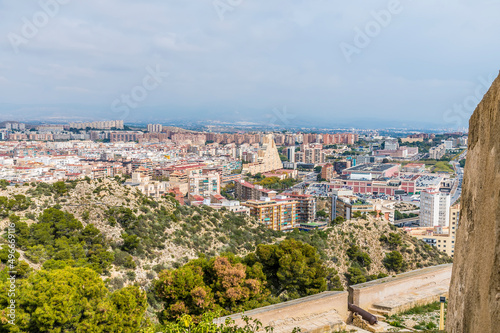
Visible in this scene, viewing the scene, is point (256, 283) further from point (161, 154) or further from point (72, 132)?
point (72, 132)

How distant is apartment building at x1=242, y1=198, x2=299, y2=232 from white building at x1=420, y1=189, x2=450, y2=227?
26.6 ft

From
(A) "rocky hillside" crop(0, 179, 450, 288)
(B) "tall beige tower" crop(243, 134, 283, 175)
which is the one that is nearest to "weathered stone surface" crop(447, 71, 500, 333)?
(A) "rocky hillside" crop(0, 179, 450, 288)

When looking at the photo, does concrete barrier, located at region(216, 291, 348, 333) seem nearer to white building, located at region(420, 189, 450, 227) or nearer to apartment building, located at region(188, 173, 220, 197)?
white building, located at region(420, 189, 450, 227)

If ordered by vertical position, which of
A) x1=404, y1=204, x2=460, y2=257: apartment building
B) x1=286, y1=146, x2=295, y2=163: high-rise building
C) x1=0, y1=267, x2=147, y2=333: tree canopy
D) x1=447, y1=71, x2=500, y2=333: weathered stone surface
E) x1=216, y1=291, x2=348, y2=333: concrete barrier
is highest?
x1=447, y1=71, x2=500, y2=333: weathered stone surface

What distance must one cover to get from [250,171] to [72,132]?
4351 centimetres

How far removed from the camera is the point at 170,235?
10.3 meters

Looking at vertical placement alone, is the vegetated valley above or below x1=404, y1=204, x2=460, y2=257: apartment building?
above

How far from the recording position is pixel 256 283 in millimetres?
6109

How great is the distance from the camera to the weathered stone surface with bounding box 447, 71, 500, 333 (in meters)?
1.22

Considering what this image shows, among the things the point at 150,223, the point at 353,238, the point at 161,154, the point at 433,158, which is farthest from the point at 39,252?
the point at 433,158

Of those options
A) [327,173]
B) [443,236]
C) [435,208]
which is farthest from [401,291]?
[327,173]

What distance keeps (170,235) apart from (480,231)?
9.47 metres

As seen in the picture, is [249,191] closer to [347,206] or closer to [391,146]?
[347,206]

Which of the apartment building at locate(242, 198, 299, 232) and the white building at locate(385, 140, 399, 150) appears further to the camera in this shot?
the white building at locate(385, 140, 399, 150)
